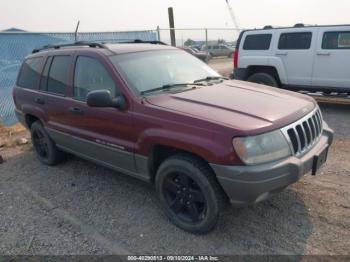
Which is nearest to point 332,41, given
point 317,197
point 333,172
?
point 333,172

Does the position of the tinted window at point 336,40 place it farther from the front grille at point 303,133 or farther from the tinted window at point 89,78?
the tinted window at point 89,78

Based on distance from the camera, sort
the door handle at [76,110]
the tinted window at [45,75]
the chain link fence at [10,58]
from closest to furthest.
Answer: the door handle at [76,110]
the tinted window at [45,75]
the chain link fence at [10,58]

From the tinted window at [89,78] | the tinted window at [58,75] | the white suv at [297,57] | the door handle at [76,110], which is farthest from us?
the white suv at [297,57]

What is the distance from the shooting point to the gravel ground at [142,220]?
122 inches

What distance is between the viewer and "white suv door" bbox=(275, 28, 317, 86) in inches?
310

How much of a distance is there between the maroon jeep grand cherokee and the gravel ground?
0.33m

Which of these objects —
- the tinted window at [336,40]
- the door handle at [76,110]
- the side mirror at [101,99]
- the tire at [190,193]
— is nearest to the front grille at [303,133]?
the tire at [190,193]

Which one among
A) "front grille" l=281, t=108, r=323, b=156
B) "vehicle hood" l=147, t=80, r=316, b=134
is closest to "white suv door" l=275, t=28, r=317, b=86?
"vehicle hood" l=147, t=80, r=316, b=134

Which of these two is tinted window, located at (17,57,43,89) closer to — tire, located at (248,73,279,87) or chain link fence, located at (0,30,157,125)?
chain link fence, located at (0,30,157,125)

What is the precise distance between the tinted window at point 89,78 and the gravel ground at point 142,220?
4.24 ft

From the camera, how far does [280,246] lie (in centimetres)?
301

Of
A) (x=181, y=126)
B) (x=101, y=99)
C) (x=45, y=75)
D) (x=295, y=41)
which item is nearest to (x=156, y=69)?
(x=101, y=99)

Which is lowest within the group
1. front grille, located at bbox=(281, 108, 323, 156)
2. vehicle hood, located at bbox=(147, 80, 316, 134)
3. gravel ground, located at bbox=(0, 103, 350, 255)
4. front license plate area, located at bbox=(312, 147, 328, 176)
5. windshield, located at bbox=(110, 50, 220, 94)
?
gravel ground, located at bbox=(0, 103, 350, 255)

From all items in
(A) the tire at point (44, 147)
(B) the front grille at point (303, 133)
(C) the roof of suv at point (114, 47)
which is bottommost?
(A) the tire at point (44, 147)
